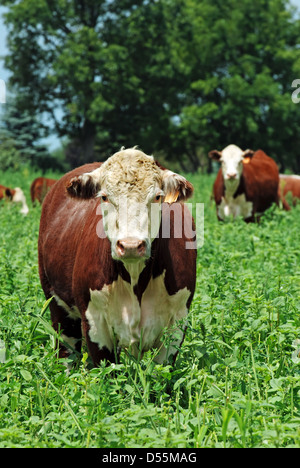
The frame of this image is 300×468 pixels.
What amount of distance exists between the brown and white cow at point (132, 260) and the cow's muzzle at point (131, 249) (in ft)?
0.13

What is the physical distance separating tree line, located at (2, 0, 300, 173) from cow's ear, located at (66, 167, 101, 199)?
31570 mm

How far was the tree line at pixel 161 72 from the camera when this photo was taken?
35781 millimetres

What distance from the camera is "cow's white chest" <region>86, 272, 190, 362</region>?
3658 millimetres

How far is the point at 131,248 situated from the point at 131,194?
37 centimetres

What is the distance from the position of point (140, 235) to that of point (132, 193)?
0.93 feet

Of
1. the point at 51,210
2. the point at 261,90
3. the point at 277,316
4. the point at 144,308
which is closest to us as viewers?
the point at 144,308

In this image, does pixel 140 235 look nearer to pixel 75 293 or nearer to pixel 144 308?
pixel 144 308

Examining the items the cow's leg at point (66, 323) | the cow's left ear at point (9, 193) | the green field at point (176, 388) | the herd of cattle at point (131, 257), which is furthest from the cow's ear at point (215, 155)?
the herd of cattle at point (131, 257)

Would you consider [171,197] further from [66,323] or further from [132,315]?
[66,323]

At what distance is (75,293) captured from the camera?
12.9ft

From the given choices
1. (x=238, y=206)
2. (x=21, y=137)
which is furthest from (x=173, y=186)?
(x=21, y=137)

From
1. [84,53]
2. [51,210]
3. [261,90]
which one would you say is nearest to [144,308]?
[51,210]

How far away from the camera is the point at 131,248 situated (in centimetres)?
314

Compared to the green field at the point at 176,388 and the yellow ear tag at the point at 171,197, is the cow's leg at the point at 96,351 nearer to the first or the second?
the green field at the point at 176,388
